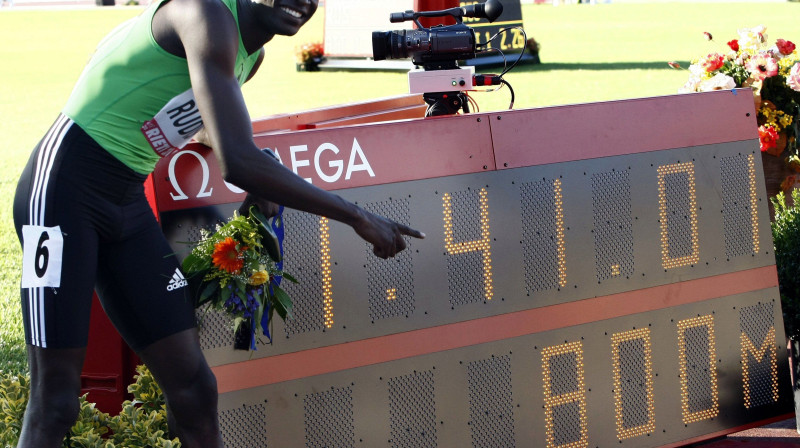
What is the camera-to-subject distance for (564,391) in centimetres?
419

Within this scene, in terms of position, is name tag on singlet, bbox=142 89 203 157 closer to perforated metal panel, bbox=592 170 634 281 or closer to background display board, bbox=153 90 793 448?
background display board, bbox=153 90 793 448

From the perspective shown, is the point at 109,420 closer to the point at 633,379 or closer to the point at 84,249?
the point at 84,249

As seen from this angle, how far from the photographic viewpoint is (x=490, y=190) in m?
4.05

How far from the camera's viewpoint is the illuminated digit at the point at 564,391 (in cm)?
416

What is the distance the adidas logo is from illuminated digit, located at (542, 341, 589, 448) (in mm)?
1533

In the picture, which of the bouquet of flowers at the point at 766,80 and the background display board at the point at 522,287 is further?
the bouquet of flowers at the point at 766,80

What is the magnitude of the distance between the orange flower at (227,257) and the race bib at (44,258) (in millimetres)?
532

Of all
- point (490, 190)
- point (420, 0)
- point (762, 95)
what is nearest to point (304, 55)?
point (420, 0)

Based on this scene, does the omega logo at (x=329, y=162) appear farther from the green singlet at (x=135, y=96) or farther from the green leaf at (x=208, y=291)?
the green singlet at (x=135, y=96)

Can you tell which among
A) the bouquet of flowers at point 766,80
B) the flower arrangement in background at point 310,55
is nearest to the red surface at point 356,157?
the bouquet of flowers at point 766,80

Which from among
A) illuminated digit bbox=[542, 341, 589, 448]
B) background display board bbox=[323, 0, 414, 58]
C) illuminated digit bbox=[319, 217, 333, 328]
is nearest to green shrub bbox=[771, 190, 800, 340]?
illuminated digit bbox=[542, 341, 589, 448]

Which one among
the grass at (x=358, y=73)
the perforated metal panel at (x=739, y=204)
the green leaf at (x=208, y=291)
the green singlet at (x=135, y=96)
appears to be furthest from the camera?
the grass at (x=358, y=73)

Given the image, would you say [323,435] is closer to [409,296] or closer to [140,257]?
[409,296]

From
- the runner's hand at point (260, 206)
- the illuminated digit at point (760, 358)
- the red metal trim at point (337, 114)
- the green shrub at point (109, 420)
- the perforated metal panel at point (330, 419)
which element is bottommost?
the illuminated digit at point (760, 358)
